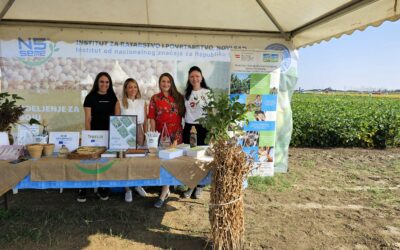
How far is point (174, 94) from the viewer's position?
4.25 meters

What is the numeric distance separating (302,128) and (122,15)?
616 centimetres

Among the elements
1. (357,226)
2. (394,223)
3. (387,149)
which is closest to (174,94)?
(357,226)

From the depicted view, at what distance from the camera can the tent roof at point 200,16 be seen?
12.2ft

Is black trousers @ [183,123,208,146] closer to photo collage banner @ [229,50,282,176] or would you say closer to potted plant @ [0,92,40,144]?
photo collage banner @ [229,50,282,176]

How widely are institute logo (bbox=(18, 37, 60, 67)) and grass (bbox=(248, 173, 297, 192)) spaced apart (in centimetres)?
381

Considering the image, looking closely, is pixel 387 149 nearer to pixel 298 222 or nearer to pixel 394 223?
pixel 394 223

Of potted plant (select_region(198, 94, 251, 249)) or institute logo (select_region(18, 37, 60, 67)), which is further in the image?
institute logo (select_region(18, 37, 60, 67))

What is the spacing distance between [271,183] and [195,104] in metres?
2.00

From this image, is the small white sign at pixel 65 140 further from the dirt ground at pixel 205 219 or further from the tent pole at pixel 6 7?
the tent pole at pixel 6 7

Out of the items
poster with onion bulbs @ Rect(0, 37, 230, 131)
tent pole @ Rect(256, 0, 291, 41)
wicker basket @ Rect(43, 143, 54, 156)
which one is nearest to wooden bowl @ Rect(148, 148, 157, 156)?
wicker basket @ Rect(43, 143, 54, 156)

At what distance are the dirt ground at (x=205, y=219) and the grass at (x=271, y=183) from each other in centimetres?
2

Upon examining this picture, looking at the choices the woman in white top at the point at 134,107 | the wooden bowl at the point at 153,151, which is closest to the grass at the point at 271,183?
the woman in white top at the point at 134,107

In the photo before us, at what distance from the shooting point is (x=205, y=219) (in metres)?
3.58

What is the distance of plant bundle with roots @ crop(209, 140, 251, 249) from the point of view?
2.57 m
